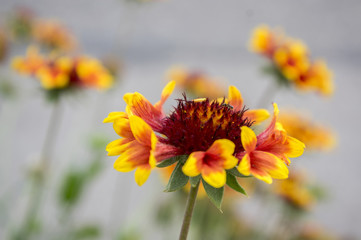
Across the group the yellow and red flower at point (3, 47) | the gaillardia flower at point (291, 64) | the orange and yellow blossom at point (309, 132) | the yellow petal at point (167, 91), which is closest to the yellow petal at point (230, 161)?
the yellow petal at point (167, 91)

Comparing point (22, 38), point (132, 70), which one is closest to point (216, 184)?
point (22, 38)

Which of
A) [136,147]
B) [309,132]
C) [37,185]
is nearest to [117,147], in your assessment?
[136,147]

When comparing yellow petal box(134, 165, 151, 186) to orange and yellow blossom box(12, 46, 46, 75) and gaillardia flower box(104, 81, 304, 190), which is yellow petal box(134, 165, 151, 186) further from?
orange and yellow blossom box(12, 46, 46, 75)

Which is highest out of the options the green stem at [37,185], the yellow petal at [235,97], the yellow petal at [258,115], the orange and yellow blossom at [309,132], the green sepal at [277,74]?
the green sepal at [277,74]

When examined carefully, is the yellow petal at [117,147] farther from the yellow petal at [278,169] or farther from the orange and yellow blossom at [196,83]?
the orange and yellow blossom at [196,83]

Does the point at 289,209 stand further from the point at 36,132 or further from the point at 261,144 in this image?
the point at 36,132

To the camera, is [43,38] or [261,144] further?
[43,38]

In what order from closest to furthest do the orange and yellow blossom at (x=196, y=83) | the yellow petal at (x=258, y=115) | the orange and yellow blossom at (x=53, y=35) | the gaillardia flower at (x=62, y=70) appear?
the yellow petal at (x=258, y=115) < the gaillardia flower at (x=62, y=70) < the orange and yellow blossom at (x=196, y=83) < the orange and yellow blossom at (x=53, y=35)
